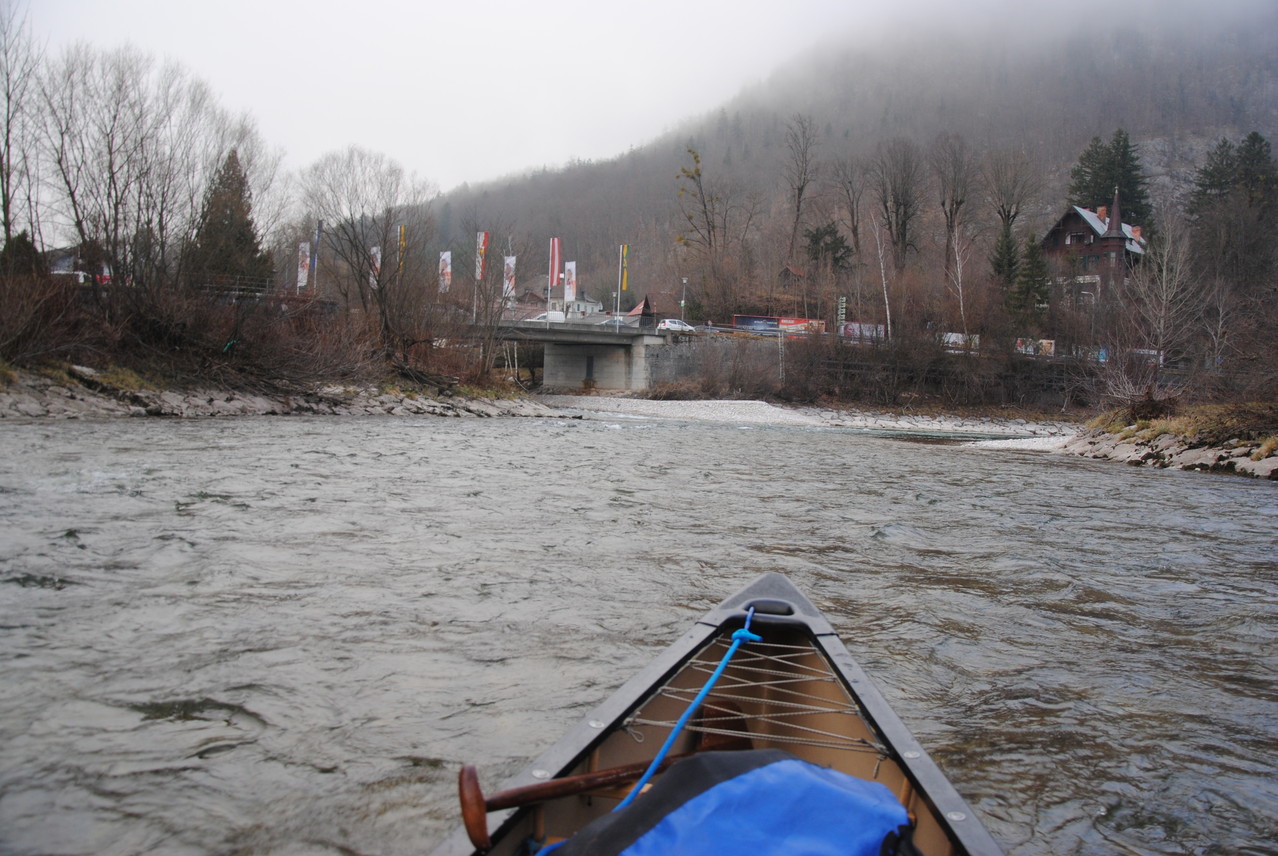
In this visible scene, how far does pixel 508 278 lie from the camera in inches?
1375

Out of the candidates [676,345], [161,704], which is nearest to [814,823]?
[161,704]

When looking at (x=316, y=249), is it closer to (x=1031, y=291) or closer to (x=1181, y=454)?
(x=1181, y=454)

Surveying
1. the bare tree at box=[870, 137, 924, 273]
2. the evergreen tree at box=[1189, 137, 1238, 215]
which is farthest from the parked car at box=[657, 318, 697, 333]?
the evergreen tree at box=[1189, 137, 1238, 215]

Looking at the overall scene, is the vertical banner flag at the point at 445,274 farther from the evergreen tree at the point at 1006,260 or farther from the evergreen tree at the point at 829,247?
the evergreen tree at the point at 1006,260

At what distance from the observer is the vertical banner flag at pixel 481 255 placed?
33.2 m

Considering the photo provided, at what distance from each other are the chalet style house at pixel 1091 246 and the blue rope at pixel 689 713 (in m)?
55.6

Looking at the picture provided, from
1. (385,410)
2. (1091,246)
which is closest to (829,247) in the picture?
(1091,246)

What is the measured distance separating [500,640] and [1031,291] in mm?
48062

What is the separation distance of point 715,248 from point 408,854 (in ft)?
193

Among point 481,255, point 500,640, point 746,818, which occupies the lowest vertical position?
point 500,640

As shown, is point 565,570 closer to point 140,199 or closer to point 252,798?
Answer: point 252,798

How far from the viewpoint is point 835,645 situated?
2.82 metres

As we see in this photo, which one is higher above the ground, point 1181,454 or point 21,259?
point 21,259

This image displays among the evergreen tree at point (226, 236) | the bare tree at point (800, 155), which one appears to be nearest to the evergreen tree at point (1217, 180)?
the bare tree at point (800, 155)
